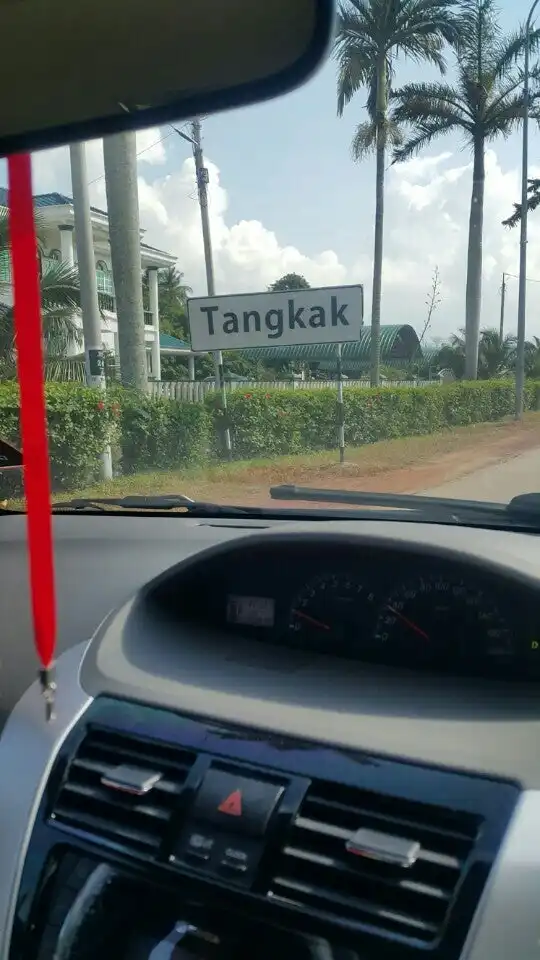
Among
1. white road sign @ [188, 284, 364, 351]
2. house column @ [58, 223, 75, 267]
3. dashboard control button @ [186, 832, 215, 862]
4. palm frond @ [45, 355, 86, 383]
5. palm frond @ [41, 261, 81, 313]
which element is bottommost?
dashboard control button @ [186, 832, 215, 862]

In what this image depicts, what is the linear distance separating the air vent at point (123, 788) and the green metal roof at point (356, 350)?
9.16ft

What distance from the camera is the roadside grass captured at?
191 inches

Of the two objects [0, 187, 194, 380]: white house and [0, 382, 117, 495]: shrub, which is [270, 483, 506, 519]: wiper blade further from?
[0, 187, 194, 380]: white house

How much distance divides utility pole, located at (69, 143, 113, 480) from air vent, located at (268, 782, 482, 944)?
451cm

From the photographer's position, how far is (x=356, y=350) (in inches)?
224

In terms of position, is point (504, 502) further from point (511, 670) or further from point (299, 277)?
point (299, 277)

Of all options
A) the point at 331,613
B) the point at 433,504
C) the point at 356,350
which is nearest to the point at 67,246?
the point at 356,350

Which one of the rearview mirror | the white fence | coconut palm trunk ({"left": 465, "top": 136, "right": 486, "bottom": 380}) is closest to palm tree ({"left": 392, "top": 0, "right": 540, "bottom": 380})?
coconut palm trunk ({"left": 465, "top": 136, "right": 486, "bottom": 380})

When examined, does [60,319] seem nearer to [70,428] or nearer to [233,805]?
[70,428]

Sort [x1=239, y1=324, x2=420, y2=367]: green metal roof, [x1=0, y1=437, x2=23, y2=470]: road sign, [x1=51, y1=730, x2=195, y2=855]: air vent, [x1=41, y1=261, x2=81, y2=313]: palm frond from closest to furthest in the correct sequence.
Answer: [x1=51, y1=730, x2=195, y2=855]: air vent → [x1=0, y1=437, x2=23, y2=470]: road sign → [x1=239, y1=324, x2=420, y2=367]: green metal roof → [x1=41, y1=261, x2=81, y2=313]: palm frond

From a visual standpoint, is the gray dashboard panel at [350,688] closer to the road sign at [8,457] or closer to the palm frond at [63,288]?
the road sign at [8,457]

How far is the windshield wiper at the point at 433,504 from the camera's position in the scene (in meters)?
3.15

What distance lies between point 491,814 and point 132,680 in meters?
1.10

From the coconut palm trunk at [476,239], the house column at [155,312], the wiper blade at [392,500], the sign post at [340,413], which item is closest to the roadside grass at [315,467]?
the sign post at [340,413]
